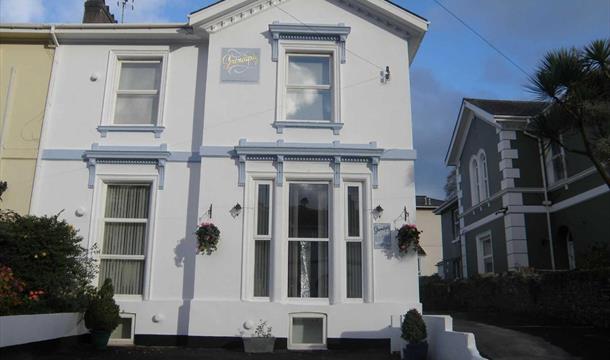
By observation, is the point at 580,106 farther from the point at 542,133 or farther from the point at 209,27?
the point at 209,27

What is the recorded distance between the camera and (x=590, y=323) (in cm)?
1129

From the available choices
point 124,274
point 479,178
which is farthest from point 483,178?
point 124,274

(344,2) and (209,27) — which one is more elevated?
(344,2)

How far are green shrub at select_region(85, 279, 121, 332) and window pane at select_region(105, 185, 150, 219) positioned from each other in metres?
2.00

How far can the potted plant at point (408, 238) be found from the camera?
410 inches

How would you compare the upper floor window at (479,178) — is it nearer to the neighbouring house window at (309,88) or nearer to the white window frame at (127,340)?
the neighbouring house window at (309,88)

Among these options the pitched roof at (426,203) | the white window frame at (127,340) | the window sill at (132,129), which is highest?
the pitched roof at (426,203)

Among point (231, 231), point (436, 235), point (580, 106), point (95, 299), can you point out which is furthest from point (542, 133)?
point (436, 235)

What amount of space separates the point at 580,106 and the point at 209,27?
8.25 meters

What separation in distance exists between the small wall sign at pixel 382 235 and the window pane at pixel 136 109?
5.30 meters

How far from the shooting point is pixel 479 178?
21234 millimetres

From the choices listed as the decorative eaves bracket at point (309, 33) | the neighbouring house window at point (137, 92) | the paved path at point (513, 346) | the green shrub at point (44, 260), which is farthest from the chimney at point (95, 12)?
the paved path at point (513, 346)

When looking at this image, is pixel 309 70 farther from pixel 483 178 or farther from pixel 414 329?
pixel 483 178

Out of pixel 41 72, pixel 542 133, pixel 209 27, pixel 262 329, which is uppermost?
pixel 209 27
